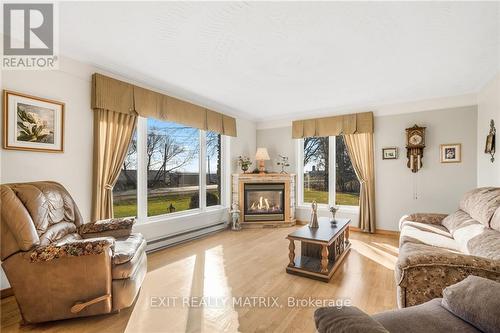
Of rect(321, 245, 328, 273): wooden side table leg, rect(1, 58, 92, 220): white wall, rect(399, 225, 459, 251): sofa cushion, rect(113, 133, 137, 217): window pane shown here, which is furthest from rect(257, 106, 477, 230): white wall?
rect(1, 58, 92, 220): white wall

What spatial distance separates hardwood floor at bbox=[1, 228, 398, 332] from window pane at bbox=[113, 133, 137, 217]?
0.79m

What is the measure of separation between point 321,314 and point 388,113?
438 centimetres

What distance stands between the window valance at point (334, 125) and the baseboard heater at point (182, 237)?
8.65 ft

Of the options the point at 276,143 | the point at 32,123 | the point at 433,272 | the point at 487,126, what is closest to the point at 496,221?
the point at 433,272

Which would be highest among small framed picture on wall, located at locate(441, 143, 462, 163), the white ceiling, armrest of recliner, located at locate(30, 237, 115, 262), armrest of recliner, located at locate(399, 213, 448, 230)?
the white ceiling

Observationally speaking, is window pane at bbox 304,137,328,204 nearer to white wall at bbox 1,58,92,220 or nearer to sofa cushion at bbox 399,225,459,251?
sofa cushion at bbox 399,225,459,251

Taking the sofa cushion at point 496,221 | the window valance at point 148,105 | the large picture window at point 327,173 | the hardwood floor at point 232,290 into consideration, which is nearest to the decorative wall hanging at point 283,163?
the large picture window at point 327,173

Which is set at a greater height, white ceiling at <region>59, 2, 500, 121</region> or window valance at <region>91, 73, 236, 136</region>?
white ceiling at <region>59, 2, 500, 121</region>

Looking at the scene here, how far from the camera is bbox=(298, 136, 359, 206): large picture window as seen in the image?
4.82 m

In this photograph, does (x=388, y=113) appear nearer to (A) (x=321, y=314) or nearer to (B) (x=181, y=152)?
(B) (x=181, y=152)

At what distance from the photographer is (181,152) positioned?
421 centimetres

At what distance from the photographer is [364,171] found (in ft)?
14.6

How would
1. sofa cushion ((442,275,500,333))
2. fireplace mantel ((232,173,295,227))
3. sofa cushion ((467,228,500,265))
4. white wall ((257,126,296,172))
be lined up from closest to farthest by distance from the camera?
sofa cushion ((442,275,500,333)) → sofa cushion ((467,228,500,265)) → fireplace mantel ((232,173,295,227)) → white wall ((257,126,296,172))

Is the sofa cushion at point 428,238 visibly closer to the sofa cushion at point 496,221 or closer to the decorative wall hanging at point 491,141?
the sofa cushion at point 496,221
